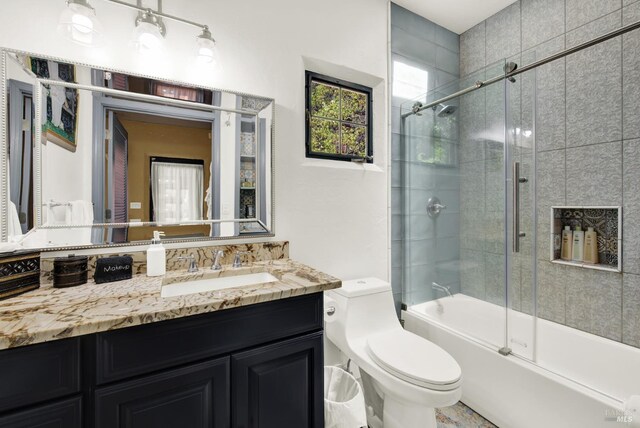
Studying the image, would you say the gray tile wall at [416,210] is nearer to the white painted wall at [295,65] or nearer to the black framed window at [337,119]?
the white painted wall at [295,65]

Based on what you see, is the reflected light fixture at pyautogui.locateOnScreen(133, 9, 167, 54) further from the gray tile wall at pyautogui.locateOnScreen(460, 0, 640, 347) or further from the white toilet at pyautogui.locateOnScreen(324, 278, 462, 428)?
the gray tile wall at pyautogui.locateOnScreen(460, 0, 640, 347)

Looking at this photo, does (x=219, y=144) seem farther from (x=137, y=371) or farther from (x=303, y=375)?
(x=303, y=375)

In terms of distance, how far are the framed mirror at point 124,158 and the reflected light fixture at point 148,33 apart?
0.12 meters

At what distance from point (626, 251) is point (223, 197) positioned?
89.4 inches

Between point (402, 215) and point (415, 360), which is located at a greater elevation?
point (402, 215)

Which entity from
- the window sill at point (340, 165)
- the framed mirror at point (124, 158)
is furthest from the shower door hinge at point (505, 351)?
the framed mirror at point (124, 158)

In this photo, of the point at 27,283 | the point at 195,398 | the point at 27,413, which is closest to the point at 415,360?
the point at 195,398

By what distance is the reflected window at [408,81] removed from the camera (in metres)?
2.08

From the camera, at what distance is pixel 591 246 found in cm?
176

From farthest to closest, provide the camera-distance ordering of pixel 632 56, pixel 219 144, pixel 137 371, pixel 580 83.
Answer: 1. pixel 580 83
2. pixel 632 56
3. pixel 219 144
4. pixel 137 371

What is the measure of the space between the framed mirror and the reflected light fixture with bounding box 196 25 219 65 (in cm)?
→ 13

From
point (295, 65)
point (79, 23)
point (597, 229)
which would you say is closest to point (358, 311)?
point (295, 65)

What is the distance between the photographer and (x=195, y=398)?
2.81 feet

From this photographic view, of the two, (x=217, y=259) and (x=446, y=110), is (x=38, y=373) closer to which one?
(x=217, y=259)
